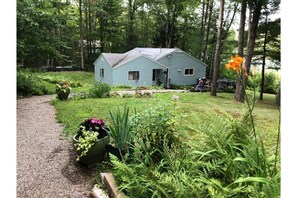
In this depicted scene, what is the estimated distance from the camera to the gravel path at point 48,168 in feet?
5.76

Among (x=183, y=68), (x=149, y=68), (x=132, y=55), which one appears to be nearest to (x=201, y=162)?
(x=149, y=68)

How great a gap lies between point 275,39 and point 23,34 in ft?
30.4

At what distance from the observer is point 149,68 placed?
41.3ft

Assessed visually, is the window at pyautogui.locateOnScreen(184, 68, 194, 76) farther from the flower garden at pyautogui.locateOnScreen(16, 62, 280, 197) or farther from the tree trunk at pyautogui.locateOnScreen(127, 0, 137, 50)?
the flower garden at pyautogui.locateOnScreen(16, 62, 280, 197)

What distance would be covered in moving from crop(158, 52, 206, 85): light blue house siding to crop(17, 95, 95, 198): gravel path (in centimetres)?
1044

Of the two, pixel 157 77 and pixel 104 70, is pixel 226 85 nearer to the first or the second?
pixel 157 77

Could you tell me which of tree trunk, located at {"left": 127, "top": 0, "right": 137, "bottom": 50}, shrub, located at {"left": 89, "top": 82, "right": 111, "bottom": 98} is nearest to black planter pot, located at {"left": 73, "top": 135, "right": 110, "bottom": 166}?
shrub, located at {"left": 89, "top": 82, "right": 111, "bottom": 98}

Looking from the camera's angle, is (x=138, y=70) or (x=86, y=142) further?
(x=138, y=70)

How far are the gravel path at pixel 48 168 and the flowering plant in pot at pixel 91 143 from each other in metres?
0.11

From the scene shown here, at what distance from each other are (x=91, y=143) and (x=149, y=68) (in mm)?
10762

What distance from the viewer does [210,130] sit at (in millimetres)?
1565

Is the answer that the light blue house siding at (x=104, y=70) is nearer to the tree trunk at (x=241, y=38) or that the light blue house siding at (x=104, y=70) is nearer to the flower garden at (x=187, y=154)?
the tree trunk at (x=241, y=38)
